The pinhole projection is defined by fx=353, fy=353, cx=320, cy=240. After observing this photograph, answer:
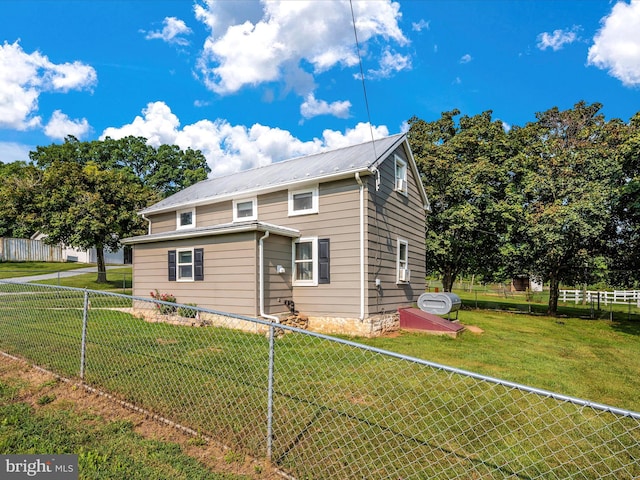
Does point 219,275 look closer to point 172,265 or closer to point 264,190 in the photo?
point 172,265

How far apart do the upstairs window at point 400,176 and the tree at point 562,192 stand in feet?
25.8

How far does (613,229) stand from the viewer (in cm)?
1577

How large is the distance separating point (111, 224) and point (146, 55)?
1245 centimetres

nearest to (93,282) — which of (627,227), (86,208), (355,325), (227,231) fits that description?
(86,208)

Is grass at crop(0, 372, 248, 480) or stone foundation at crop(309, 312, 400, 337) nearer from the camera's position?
grass at crop(0, 372, 248, 480)

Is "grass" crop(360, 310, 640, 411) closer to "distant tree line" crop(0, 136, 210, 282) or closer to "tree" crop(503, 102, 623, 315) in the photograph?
"tree" crop(503, 102, 623, 315)

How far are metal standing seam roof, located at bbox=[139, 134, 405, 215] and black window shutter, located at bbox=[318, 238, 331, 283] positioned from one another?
1.94m

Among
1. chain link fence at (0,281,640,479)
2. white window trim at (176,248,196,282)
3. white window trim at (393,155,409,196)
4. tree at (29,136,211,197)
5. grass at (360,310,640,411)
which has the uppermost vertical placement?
tree at (29,136,211,197)

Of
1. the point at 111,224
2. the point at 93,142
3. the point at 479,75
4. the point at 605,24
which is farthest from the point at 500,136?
the point at 93,142

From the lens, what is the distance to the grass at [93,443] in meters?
2.71

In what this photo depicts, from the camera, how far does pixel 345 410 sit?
13.2 feet

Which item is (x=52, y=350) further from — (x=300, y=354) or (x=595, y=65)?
(x=595, y=65)

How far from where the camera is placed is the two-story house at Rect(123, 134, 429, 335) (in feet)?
32.1

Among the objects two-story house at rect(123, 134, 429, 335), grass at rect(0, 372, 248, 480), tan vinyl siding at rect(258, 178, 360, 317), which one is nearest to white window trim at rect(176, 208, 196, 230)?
two-story house at rect(123, 134, 429, 335)
